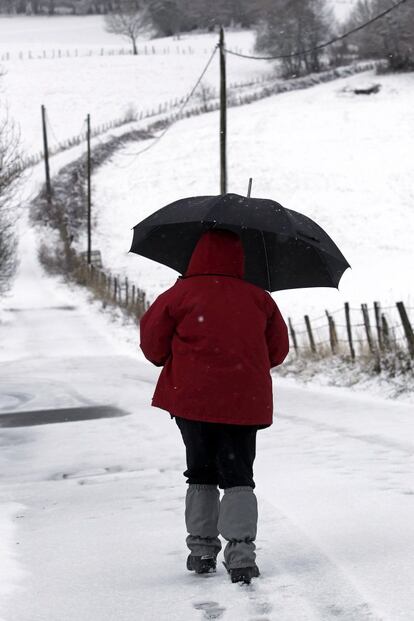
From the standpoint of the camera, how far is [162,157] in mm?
62625

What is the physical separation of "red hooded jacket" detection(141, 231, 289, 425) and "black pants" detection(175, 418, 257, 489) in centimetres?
10

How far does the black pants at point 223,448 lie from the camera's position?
4.63 metres

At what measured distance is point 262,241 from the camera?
5.31m

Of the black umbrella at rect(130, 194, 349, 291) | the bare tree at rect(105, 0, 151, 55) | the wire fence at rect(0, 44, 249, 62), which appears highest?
the bare tree at rect(105, 0, 151, 55)

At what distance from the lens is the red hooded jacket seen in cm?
456

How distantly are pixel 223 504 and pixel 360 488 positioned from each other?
2.16 m

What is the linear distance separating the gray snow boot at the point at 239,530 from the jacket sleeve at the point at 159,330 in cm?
77

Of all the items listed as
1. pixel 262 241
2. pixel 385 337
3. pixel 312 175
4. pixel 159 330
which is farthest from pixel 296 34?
pixel 159 330

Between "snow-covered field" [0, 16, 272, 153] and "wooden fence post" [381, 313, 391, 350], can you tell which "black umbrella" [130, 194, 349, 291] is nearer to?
"wooden fence post" [381, 313, 391, 350]

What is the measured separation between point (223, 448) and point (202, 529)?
1.40 feet

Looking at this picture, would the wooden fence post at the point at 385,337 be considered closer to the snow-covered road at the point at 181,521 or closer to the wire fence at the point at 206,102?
the snow-covered road at the point at 181,521

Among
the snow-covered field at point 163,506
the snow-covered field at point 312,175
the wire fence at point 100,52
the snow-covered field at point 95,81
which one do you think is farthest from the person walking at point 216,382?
the wire fence at point 100,52

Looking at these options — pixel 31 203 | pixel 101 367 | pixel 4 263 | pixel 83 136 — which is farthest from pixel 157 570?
pixel 83 136

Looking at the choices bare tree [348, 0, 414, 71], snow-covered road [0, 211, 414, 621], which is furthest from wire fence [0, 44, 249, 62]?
Result: snow-covered road [0, 211, 414, 621]
